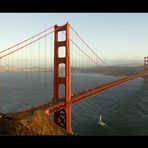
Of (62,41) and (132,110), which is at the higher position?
(62,41)

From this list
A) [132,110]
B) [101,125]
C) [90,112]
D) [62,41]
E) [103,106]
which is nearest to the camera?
[62,41]
